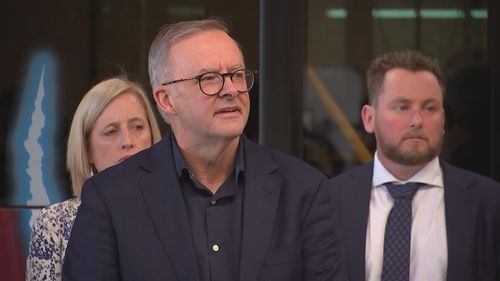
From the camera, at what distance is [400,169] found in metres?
3.81

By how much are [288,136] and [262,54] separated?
0.41 m

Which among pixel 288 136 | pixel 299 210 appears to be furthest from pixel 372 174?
pixel 299 210

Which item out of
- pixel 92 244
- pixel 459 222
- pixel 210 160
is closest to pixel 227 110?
pixel 210 160

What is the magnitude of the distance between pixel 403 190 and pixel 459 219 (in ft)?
0.81

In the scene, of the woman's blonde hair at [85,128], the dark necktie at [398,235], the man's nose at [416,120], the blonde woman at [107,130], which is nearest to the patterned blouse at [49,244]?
the blonde woman at [107,130]

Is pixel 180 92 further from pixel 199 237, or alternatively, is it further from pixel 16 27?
pixel 16 27

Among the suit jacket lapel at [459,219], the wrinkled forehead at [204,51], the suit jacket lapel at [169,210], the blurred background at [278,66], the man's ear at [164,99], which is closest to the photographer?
the suit jacket lapel at [169,210]

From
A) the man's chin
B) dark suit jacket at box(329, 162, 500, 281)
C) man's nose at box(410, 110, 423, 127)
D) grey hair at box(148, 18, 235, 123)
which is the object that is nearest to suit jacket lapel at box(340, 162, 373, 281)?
dark suit jacket at box(329, 162, 500, 281)

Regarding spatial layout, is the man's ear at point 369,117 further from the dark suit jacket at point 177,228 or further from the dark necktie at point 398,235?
the dark suit jacket at point 177,228

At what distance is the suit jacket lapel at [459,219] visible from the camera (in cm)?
360

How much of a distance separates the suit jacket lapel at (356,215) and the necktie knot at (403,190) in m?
0.09

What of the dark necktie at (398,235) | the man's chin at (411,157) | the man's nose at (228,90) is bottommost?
the dark necktie at (398,235)

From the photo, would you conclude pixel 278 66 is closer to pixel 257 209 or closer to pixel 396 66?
pixel 396 66

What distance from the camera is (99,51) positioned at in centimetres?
456
